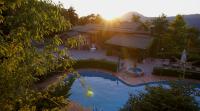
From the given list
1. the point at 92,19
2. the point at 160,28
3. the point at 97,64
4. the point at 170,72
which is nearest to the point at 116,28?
the point at 160,28

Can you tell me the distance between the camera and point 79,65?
25.7 m

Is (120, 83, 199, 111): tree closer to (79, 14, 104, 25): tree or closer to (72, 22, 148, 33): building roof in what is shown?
(72, 22, 148, 33): building roof

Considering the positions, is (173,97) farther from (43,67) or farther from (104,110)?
(104,110)

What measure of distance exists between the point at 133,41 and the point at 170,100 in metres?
23.0

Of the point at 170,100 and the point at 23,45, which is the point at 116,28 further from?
the point at 23,45

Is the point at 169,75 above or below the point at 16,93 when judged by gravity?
below

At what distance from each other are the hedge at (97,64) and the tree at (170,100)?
48.9ft

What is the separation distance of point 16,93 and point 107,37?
34.4m

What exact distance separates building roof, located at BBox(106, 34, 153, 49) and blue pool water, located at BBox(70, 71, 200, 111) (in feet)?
25.3

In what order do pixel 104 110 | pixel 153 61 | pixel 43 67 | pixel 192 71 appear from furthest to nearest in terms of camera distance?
pixel 153 61, pixel 192 71, pixel 104 110, pixel 43 67

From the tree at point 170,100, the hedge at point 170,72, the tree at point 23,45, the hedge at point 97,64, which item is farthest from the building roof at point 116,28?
the tree at point 23,45

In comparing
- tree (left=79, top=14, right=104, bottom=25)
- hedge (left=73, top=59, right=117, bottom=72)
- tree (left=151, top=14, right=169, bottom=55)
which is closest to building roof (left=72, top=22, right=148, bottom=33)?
tree (left=151, top=14, right=169, bottom=55)

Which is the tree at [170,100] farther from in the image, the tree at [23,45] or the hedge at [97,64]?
the hedge at [97,64]

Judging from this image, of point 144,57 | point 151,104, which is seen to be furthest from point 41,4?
point 144,57
